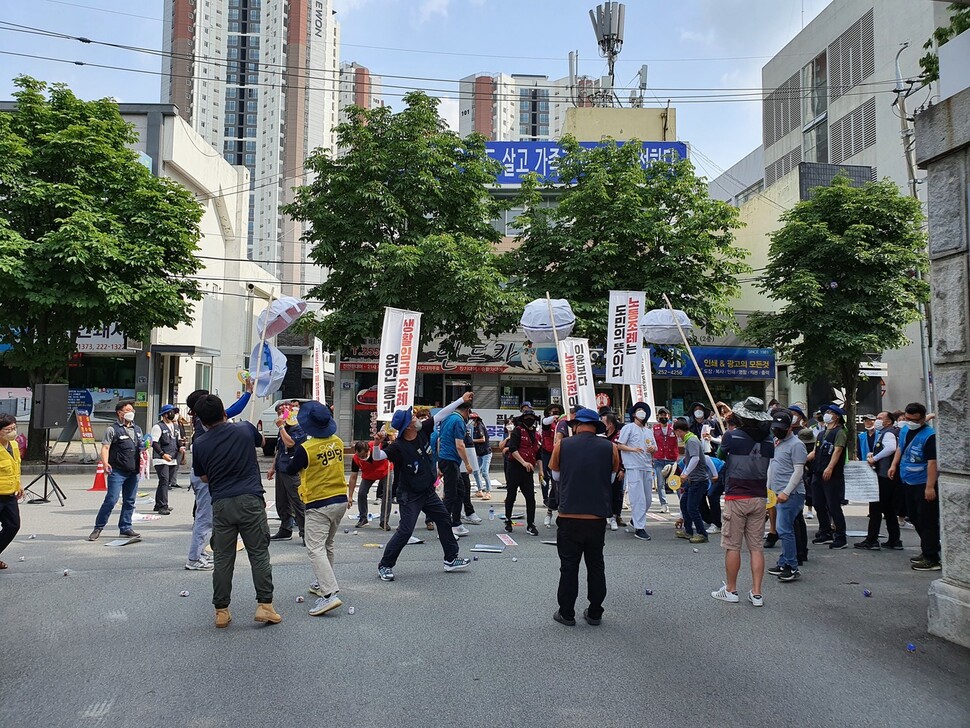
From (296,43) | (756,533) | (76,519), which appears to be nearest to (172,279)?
(76,519)

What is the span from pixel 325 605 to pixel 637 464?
5493mm

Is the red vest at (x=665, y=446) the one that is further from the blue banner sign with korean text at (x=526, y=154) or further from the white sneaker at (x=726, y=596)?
the blue banner sign with korean text at (x=526, y=154)

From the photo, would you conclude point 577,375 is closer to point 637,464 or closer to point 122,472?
point 637,464

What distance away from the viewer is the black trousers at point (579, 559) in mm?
6016

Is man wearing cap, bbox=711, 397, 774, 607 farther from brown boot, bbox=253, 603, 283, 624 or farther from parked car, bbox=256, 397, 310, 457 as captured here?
parked car, bbox=256, 397, 310, 457

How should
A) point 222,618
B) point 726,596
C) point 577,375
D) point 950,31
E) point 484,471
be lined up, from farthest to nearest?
1. point 484,471
2. point 577,375
3. point 950,31
4. point 726,596
5. point 222,618

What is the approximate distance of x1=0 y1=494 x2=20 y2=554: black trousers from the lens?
7.08 metres

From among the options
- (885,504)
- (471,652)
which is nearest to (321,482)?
(471,652)

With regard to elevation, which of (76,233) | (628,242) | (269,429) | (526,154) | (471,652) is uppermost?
(526,154)

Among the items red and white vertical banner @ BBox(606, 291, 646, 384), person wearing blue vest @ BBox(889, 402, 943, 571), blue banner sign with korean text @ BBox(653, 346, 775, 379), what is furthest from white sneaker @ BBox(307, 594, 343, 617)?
blue banner sign with korean text @ BBox(653, 346, 775, 379)

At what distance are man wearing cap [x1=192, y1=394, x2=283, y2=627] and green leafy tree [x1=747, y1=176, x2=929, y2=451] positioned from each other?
21228mm

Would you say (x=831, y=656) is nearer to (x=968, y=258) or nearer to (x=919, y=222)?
(x=968, y=258)

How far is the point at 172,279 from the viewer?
21.0m

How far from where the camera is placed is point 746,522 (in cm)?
675
